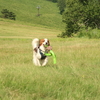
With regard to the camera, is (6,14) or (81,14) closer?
(81,14)

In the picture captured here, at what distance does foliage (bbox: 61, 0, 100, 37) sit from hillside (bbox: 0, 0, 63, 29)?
1767 inches

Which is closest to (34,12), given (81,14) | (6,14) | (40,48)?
(6,14)

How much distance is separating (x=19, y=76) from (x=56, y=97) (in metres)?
1.22

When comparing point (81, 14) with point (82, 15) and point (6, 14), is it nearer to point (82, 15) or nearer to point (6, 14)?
point (82, 15)

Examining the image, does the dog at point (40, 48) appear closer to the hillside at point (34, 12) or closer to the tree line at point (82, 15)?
the tree line at point (82, 15)

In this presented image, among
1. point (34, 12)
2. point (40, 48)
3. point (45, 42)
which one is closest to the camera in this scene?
point (45, 42)

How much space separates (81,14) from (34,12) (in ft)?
233

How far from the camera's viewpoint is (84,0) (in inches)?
1336

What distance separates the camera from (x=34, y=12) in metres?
102

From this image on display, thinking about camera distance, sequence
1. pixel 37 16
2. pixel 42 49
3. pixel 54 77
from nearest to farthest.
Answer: pixel 54 77, pixel 42 49, pixel 37 16

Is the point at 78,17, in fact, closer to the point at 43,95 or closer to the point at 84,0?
the point at 84,0

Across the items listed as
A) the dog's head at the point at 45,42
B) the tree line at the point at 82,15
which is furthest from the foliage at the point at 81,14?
the dog's head at the point at 45,42

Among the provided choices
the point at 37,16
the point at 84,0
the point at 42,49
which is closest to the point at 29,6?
the point at 37,16

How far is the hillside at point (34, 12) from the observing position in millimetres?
85156
